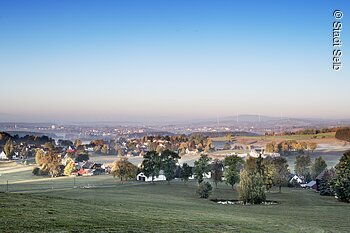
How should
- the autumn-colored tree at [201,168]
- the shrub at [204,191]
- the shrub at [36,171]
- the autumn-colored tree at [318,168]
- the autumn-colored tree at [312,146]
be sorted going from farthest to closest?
the autumn-colored tree at [312,146], the shrub at [36,171], the autumn-colored tree at [318,168], the autumn-colored tree at [201,168], the shrub at [204,191]

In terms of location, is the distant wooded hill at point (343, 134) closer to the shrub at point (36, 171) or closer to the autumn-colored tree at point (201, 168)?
the autumn-colored tree at point (201, 168)

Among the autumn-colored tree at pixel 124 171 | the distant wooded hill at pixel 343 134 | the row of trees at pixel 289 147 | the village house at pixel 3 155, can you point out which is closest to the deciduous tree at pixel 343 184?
the autumn-colored tree at pixel 124 171

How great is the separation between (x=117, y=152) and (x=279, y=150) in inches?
3077

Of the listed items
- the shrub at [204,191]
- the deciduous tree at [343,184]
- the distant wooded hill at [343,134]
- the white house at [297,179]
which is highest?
the distant wooded hill at [343,134]

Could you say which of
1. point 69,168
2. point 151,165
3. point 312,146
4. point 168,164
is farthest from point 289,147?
point 69,168

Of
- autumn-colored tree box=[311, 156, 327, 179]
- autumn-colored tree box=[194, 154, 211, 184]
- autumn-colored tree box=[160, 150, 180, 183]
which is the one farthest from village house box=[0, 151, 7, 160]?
autumn-colored tree box=[311, 156, 327, 179]

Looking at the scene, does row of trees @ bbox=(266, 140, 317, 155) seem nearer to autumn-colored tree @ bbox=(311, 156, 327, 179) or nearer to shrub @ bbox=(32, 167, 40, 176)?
autumn-colored tree @ bbox=(311, 156, 327, 179)

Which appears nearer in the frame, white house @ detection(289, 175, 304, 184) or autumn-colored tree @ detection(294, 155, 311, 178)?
white house @ detection(289, 175, 304, 184)

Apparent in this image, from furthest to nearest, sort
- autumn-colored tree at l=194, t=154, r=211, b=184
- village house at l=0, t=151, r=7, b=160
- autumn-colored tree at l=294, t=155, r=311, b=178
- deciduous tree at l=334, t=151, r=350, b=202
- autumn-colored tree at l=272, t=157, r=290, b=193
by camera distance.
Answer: village house at l=0, t=151, r=7, b=160 → autumn-colored tree at l=294, t=155, r=311, b=178 → autumn-colored tree at l=194, t=154, r=211, b=184 → autumn-colored tree at l=272, t=157, r=290, b=193 → deciduous tree at l=334, t=151, r=350, b=202

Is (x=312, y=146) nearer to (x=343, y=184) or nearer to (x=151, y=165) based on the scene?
(x=151, y=165)

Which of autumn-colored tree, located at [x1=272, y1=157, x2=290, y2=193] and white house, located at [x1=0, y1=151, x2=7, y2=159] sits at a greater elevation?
autumn-colored tree, located at [x1=272, y1=157, x2=290, y2=193]

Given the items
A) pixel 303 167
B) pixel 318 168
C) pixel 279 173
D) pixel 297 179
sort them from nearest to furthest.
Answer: pixel 279 173
pixel 318 168
pixel 297 179
pixel 303 167

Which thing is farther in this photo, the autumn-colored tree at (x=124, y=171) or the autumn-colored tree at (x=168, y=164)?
the autumn-colored tree at (x=124, y=171)

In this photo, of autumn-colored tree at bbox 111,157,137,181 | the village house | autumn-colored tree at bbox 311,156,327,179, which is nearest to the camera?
autumn-colored tree at bbox 111,157,137,181
